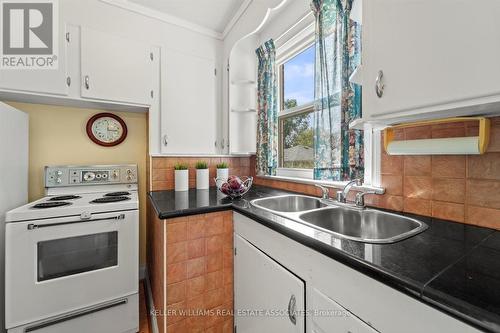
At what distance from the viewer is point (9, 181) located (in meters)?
1.42

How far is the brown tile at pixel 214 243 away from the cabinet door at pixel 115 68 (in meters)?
1.27

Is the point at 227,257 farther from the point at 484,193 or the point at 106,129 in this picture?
the point at 106,129

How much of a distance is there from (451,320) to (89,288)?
1.71 metres

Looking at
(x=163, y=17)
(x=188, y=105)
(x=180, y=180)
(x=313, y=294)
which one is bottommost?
(x=313, y=294)

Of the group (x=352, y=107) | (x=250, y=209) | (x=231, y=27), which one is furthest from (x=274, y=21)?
(x=250, y=209)

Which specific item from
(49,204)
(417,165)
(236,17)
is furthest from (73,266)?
(236,17)

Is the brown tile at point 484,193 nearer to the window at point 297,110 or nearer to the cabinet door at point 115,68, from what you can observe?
the window at point 297,110

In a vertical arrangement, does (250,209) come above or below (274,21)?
below

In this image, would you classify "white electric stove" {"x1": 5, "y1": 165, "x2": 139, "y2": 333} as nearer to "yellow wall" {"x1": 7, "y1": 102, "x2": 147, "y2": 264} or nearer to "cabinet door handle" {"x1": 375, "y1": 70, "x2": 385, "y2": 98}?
"yellow wall" {"x1": 7, "y1": 102, "x2": 147, "y2": 264}

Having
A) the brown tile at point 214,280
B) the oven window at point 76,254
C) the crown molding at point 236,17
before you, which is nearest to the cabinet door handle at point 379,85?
the brown tile at point 214,280

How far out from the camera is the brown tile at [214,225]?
1.30m

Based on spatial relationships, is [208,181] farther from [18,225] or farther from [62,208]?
[18,225]

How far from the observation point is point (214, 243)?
1.32 meters

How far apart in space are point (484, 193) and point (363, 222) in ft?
1.55
